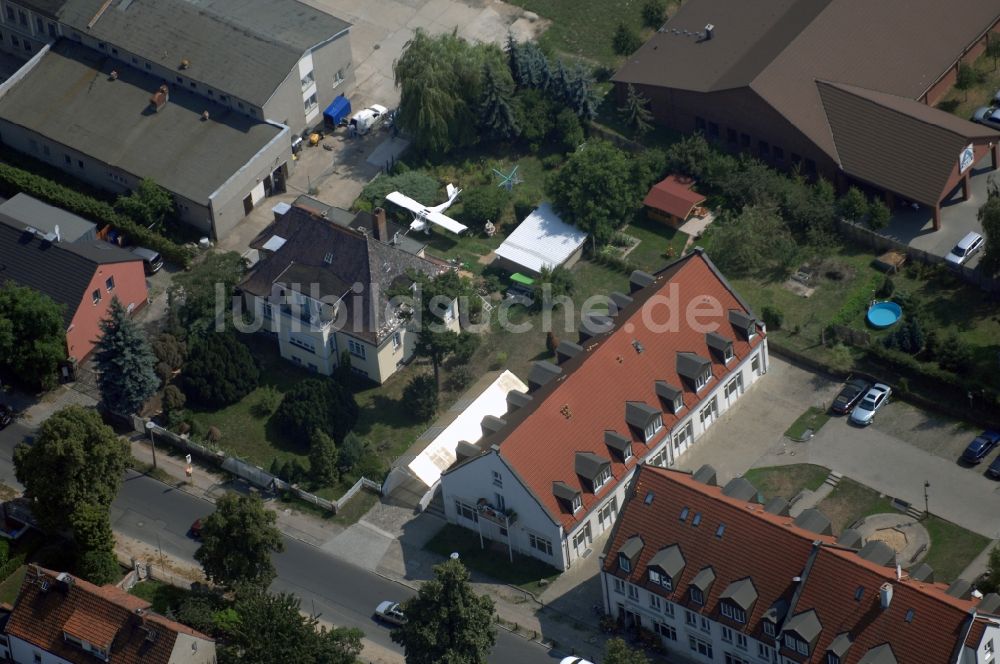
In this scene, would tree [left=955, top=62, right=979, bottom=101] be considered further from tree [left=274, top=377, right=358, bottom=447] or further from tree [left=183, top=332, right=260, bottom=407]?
tree [left=183, top=332, right=260, bottom=407]

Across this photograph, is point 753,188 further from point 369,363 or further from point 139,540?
point 139,540

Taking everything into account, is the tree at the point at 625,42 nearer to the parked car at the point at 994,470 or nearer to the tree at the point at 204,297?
the tree at the point at 204,297

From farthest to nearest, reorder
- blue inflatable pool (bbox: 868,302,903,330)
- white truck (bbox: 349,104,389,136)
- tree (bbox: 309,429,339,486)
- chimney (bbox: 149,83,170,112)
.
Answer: white truck (bbox: 349,104,389,136), chimney (bbox: 149,83,170,112), blue inflatable pool (bbox: 868,302,903,330), tree (bbox: 309,429,339,486)

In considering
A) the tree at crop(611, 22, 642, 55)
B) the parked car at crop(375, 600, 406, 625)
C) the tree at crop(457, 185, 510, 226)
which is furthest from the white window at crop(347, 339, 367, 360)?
the tree at crop(611, 22, 642, 55)

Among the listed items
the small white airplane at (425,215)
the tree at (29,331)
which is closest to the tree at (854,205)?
the small white airplane at (425,215)

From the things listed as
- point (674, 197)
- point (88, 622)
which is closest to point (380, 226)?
point (674, 197)

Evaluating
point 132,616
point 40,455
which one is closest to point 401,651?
point 132,616

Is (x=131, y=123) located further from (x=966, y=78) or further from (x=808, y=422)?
(x=966, y=78)
